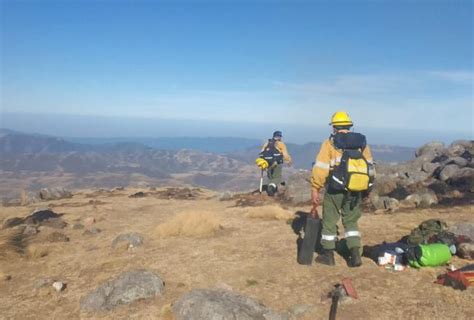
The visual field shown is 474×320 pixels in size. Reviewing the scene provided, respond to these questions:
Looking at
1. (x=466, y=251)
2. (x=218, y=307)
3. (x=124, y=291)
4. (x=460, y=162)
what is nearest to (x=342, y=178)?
(x=466, y=251)

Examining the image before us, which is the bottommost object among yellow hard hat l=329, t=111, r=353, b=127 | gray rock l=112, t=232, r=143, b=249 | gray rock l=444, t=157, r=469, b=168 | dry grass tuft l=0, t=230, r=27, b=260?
dry grass tuft l=0, t=230, r=27, b=260

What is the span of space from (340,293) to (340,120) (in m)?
3.96

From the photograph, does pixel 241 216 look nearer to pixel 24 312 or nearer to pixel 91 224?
pixel 91 224

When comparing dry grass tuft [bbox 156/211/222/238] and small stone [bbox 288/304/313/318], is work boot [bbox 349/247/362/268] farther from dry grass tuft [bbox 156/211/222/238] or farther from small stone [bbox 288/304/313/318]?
dry grass tuft [bbox 156/211/222/238]

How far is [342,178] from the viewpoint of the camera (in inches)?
376

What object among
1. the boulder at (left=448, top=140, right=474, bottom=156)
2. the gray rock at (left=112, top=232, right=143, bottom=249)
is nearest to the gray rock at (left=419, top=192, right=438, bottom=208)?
the boulder at (left=448, top=140, right=474, bottom=156)

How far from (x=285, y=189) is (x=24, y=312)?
14.9 meters

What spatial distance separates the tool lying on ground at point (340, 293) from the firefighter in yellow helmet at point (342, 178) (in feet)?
4.15

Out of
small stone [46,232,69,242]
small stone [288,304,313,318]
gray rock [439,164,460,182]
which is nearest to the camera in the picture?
small stone [288,304,313,318]

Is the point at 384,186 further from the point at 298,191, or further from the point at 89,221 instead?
the point at 89,221

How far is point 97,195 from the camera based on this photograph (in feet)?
86.5

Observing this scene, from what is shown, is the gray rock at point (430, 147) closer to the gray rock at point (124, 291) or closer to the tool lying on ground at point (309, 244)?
the tool lying on ground at point (309, 244)

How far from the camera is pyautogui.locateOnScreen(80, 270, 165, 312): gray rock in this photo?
8.37 meters

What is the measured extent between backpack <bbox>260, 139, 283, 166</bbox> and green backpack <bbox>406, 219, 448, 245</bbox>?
11136mm
